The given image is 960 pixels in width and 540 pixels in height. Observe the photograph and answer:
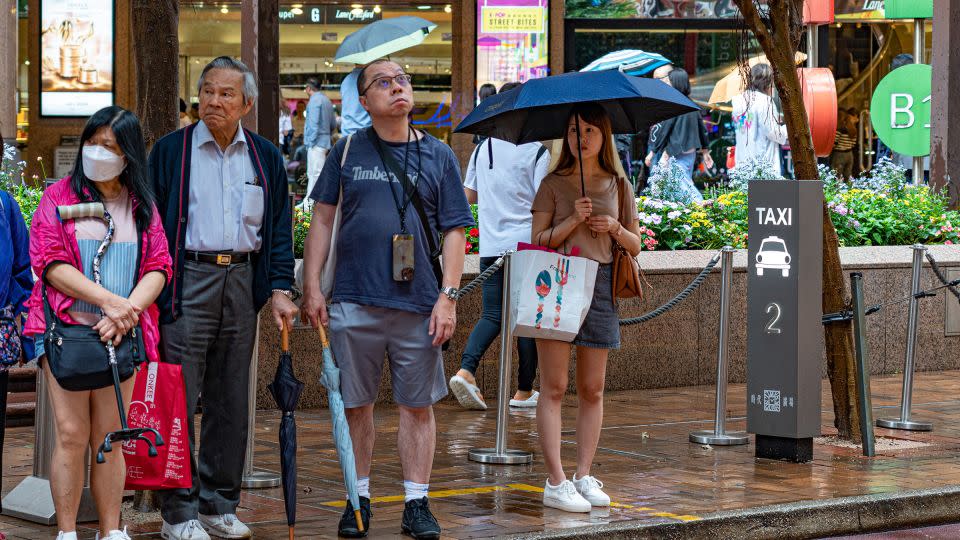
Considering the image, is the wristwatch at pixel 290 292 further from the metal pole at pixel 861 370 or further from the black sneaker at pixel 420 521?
the metal pole at pixel 861 370

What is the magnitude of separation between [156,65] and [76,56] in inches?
488

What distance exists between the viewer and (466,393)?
33.2 ft

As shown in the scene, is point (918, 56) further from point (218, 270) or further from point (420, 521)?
point (218, 270)

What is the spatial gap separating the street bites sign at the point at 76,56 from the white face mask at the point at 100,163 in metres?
13.7

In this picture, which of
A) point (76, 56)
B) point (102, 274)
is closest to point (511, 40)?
point (76, 56)

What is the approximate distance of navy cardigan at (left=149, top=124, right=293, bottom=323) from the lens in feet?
20.4

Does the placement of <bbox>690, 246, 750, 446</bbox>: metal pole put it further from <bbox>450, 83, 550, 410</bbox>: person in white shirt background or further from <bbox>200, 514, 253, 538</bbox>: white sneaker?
<bbox>200, 514, 253, 538</bbox>: white sneaker

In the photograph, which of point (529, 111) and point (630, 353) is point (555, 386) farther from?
point (630, 353)

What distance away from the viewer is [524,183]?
9.61 meters

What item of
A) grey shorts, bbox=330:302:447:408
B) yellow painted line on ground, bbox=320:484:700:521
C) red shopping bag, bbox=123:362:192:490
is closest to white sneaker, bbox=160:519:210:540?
red shopping bag, bbox=123:362:192:490

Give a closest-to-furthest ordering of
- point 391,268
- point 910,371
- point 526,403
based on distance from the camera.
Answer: point 391,268 < point 910,371 < point 526,403

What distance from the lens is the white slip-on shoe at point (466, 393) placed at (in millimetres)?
10094

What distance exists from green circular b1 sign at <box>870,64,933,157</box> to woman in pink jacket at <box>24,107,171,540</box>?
1177cm

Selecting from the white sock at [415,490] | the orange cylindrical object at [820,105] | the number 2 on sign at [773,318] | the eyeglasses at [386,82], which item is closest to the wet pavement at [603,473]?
the white sock at [415,490]
